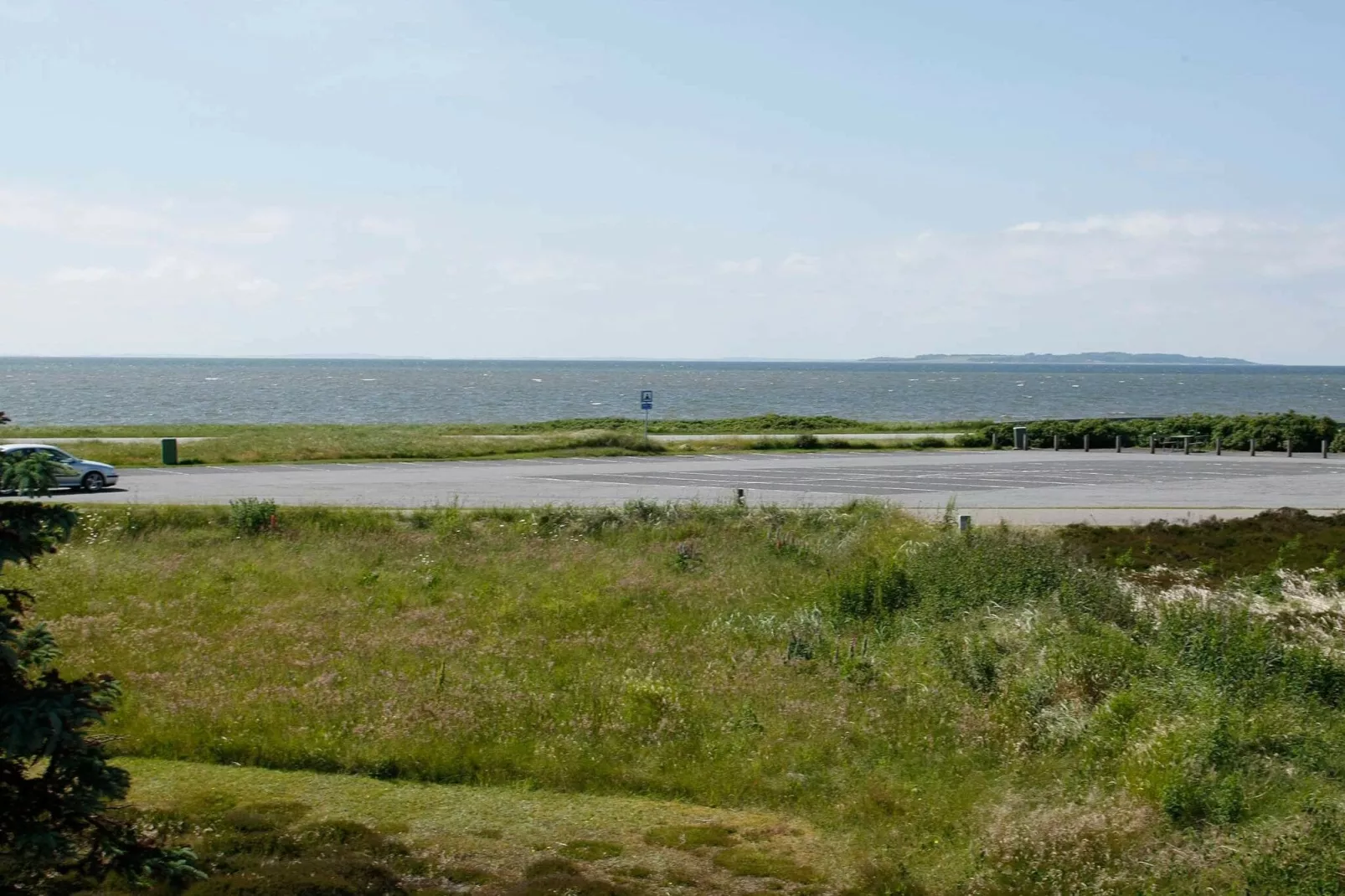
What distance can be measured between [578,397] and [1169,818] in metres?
142

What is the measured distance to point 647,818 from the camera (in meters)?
10.3

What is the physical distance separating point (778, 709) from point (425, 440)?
44.4 m

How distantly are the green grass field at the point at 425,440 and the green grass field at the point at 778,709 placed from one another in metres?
27.8

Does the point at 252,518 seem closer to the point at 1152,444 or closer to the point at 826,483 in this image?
the point at 826,483

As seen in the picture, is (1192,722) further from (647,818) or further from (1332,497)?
(1332,497)

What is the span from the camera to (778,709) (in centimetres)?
1248

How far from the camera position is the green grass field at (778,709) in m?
9.02

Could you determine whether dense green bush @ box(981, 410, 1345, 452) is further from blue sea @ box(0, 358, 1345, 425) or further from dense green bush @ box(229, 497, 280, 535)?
blue sea @ box(0, 358, 1345, 425)

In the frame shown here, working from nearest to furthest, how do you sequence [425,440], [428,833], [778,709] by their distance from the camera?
[428,833] → [778,709] → [425,440]

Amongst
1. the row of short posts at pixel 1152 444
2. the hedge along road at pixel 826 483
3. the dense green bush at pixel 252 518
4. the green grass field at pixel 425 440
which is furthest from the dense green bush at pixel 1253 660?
the row of short posts at pixel 1152 444

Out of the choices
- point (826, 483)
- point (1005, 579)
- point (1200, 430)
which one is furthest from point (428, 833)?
point (1200, 430)

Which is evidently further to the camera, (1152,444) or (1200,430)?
(1200,430)

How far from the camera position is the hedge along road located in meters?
30.6

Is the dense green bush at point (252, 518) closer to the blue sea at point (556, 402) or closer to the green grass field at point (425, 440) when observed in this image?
the green grass field at point (425, 440)
